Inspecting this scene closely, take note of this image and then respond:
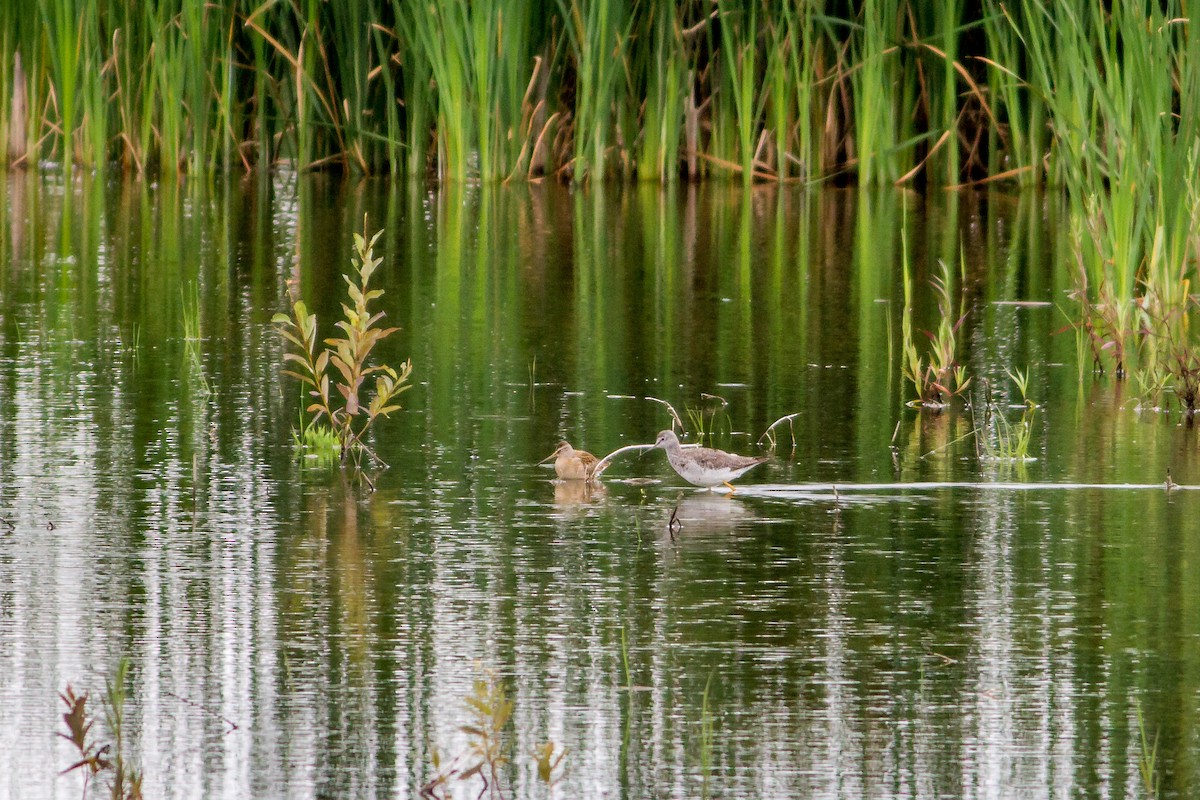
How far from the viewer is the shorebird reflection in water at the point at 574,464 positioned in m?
6.35

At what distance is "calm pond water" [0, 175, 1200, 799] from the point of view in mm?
Answer: 3854

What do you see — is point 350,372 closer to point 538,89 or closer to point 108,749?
point 108,749

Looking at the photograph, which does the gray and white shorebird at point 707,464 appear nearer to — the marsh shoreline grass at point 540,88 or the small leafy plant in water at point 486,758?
the small leafy plant in water at point 486,758

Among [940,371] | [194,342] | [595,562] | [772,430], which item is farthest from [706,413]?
[194,342]

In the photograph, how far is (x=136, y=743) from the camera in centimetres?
384

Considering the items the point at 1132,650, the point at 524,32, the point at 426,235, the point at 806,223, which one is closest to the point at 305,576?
the point at 1132,650

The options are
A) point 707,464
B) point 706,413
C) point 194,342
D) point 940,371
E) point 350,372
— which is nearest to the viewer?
point 707,464

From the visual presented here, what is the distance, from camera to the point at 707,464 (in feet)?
20.5

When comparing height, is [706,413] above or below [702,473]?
above

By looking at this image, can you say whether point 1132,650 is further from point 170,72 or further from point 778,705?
point 170,72

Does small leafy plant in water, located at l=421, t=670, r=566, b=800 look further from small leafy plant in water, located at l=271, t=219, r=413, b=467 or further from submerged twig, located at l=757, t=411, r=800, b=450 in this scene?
submerged twig, located at l=757, t=411, r=800, b=450

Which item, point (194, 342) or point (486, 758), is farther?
point (194, 342)

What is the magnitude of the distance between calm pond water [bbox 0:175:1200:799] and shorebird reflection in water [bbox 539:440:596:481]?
0.08 m

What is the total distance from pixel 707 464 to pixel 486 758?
280 cm
